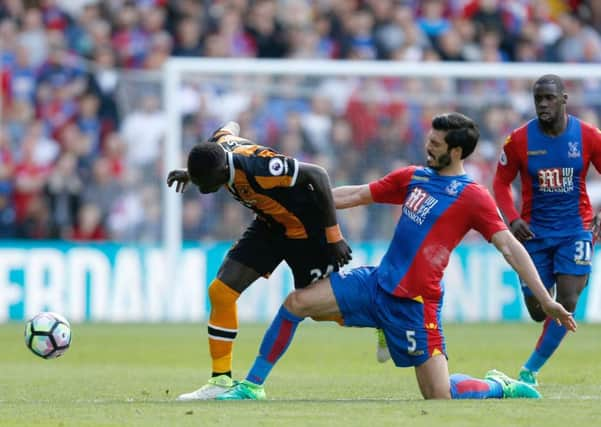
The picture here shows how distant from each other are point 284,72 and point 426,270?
10.9 m

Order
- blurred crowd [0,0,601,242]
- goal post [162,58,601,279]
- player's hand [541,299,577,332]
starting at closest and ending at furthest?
player's hand [541,299,577,332], goal post [162,58,601,279], blurred crowd [0,0,601,242]

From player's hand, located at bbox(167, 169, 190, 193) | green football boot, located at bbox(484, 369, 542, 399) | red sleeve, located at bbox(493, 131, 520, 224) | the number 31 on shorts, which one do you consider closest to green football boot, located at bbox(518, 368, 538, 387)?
the number 31 on shorts

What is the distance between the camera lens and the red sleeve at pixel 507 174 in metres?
11.2

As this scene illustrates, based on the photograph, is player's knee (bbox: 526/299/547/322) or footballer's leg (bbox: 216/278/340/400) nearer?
footballer's leg (bbox: 216/278/340/400)

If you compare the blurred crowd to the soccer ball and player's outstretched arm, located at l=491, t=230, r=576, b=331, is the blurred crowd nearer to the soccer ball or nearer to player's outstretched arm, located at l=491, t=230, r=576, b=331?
the soccer ball

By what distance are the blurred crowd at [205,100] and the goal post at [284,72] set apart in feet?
0.51

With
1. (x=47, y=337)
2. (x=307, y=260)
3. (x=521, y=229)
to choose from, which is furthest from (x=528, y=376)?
(x=47, y=337)

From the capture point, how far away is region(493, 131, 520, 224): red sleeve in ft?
36.6

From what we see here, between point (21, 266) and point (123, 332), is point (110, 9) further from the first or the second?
point (123, 332)

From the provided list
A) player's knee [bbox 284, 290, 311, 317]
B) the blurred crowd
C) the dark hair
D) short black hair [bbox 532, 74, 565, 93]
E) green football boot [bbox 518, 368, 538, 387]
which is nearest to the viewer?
the dark hair

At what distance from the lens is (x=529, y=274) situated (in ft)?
28.8

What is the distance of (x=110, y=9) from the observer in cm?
2238

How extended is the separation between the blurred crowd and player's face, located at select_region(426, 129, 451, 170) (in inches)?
396

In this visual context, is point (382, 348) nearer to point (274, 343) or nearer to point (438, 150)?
point (274, 343)
